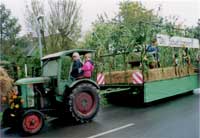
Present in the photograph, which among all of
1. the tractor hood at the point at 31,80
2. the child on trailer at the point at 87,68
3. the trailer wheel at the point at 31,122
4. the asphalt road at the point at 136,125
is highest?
the child on trailer at the point at 87,68

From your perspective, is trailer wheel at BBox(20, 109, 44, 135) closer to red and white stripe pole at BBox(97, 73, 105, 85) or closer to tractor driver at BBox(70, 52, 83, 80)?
tractor driver at BBox(70, 52, 83, 80)

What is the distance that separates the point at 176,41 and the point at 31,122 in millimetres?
6736

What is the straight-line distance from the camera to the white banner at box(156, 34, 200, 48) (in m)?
9.91

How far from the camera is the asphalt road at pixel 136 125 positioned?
5.95 metres

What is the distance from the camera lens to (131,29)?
10.4 m

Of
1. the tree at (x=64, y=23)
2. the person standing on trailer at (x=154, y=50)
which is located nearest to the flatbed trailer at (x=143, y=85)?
the person standing on trailer at (x=154, y=50)

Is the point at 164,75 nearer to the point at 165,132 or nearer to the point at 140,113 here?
the point at 140,113

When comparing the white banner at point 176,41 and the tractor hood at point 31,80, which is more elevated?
the white banner at point 176,41

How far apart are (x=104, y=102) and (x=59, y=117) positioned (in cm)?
252

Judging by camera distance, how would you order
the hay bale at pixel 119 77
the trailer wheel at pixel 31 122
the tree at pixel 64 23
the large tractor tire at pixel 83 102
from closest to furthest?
1. the trailer wheel at pixel 31 122
2. the large tractor tire at pixel 83 102
3. the hay bale at pixel 119 77
4. the tree at pixel 64 23

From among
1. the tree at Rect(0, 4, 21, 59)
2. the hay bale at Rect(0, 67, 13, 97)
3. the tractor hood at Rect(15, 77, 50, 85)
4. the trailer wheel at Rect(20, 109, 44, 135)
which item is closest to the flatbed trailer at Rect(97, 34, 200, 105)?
the tractor hood at Rect(15, 77, 50, 85)

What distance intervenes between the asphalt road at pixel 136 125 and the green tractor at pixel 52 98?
0.96 ft

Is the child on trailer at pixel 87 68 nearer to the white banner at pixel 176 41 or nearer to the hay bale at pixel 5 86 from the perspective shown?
the hay bale at pixel 5 86

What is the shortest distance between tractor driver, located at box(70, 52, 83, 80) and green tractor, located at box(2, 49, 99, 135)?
0.12 meters
